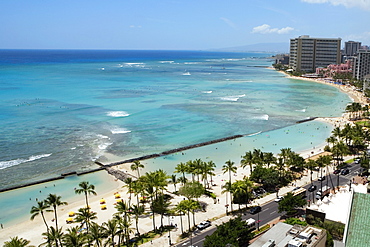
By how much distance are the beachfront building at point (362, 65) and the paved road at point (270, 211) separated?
4379 inches

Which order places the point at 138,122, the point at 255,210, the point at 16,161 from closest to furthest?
the point at 255,210 → the point at 16,161 → the point at 138,122

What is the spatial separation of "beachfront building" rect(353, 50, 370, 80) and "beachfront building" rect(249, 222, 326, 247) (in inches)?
5521

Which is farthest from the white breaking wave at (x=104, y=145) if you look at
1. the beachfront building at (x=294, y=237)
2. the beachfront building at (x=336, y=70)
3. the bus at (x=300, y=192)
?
the beachfront building at (x=336, y=70)

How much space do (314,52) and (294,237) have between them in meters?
189

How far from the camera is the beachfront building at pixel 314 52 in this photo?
189250mm

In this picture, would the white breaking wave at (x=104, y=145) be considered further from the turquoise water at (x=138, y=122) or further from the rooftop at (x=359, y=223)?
the rooftop at (x=359, y=223)

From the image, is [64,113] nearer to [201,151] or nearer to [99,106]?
[99,106]

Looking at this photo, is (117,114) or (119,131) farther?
(117,114)

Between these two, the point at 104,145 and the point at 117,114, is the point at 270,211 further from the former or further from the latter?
the point at 117,114

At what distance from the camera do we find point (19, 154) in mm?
57562

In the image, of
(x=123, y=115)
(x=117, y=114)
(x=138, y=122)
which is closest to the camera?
(x=138, y=122)

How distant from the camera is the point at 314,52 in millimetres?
191750

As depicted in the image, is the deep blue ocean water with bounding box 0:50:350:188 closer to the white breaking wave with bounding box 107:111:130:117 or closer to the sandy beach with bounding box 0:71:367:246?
the white breaking wave with bounding box 107:111:130:117

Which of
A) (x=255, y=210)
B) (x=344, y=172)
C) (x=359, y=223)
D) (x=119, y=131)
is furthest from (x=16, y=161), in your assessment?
(x=359, y=223)
